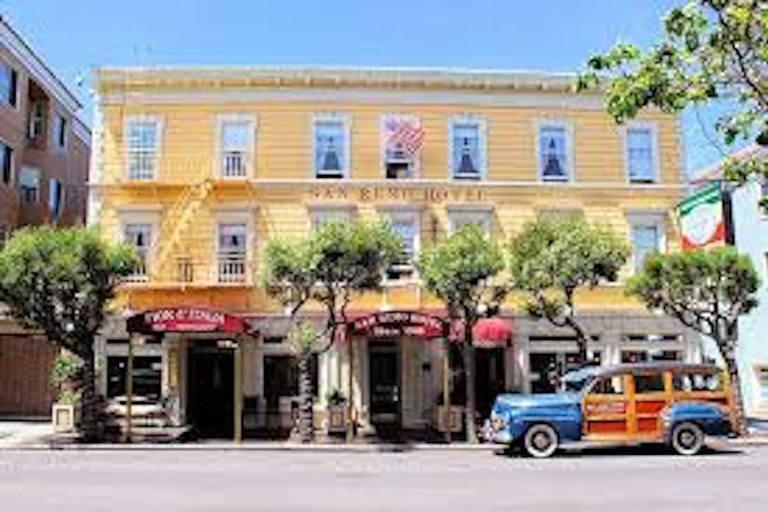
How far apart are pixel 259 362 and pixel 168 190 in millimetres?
5667

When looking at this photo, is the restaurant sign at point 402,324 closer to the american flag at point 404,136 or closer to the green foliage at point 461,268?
the green foliage at point 461,268

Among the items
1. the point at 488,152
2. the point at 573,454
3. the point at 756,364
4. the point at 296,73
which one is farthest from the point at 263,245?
the point at 756,364

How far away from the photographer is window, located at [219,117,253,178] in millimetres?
27453

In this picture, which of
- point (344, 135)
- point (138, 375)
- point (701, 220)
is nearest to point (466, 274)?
point (344, 135)

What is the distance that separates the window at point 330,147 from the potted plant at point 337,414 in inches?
267

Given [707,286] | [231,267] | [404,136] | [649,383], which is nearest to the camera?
[649,383]

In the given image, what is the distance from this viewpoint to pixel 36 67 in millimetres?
33625

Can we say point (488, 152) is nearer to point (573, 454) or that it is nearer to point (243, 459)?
point (573, 454)

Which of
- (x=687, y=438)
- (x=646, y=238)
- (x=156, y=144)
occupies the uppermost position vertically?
(x=156, y=144)

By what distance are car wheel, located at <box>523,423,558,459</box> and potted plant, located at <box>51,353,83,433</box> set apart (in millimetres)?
11783

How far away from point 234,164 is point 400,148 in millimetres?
4964

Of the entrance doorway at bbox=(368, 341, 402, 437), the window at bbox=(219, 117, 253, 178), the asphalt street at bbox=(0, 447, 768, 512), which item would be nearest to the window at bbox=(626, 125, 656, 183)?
the entrance doorway at bbox=(368, 341, 402, 437)

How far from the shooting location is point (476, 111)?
1110 inches

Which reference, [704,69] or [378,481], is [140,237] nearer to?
[378,481]
